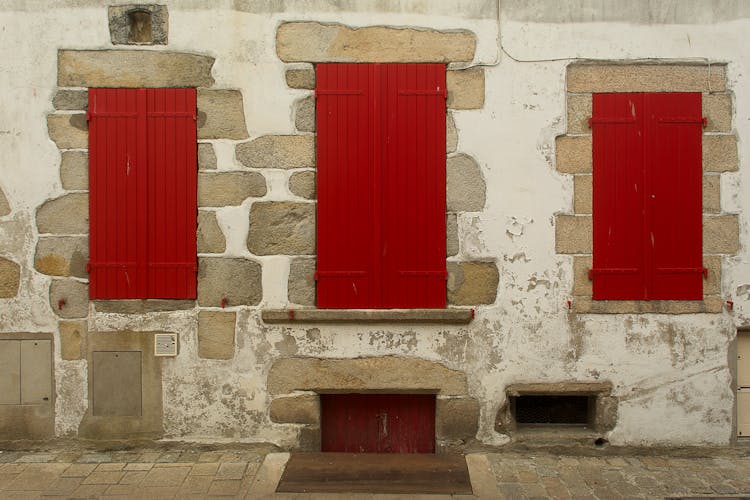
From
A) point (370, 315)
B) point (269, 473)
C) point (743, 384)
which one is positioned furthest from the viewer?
point (743, 384)

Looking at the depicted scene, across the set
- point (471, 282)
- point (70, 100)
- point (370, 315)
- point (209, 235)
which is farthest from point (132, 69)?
point (471, 282)

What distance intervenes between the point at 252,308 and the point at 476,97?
2.07 metres

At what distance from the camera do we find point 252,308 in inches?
156

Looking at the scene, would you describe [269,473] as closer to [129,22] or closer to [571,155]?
[571,155]

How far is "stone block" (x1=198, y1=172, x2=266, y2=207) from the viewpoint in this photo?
394 cm

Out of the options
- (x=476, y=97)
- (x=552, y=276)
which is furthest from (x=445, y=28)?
(x=552, y=276)

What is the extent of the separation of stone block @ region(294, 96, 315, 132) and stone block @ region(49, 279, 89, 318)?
5.91 ft

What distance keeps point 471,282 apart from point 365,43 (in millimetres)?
1753

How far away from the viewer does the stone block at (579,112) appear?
3.94 m

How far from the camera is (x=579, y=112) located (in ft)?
13.0

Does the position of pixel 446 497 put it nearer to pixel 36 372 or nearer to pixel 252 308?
pixel 252 308

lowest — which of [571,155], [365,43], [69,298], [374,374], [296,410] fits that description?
[296,410]

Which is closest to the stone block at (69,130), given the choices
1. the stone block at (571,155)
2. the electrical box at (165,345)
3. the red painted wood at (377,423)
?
the electrical box at (165,345)

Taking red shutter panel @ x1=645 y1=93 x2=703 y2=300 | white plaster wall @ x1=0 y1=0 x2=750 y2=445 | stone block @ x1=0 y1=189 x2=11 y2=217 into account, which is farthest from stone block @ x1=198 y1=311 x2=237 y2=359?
red shutter panel @ x1=645 y1=93 x2=703 y2=300
